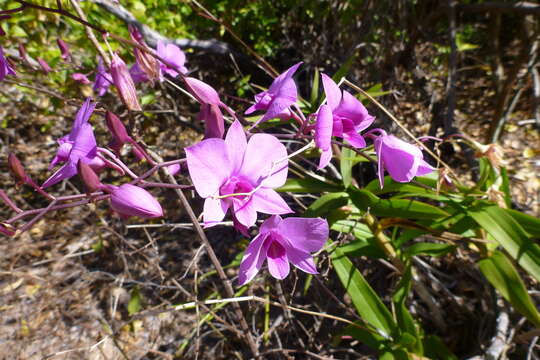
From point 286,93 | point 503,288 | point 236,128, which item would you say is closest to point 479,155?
point 503,288

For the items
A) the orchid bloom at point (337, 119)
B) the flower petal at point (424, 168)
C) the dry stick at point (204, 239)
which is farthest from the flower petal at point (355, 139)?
the dry stick at point (204, 239)

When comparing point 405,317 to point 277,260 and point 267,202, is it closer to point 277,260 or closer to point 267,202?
point 277,260

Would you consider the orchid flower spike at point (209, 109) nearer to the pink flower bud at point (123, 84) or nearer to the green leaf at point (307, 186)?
the pink flower bud at point (123, 84)

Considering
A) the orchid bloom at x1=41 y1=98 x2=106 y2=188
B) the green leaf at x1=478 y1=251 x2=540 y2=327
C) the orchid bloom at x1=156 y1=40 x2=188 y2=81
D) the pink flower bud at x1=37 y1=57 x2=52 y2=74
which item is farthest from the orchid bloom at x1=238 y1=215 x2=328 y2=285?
the pink flower bud at x1=37 y1=57 x2=52 y2=74

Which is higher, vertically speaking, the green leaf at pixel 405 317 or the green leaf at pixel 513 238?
the green leaf at pixel 513 238

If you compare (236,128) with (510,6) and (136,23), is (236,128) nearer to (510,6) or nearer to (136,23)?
(136,23)

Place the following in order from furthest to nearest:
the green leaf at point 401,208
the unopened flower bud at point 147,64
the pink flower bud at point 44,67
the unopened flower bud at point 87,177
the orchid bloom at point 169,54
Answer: the pink flower bud at point 44,67 < the green leaf at point 401,208 < the orchid bloom at point 169,54 < the unopened flower bud at point 147,64 < the unopened flower bud at point 87,177

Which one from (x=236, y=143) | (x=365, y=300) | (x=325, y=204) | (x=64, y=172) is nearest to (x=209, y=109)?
(x=236, y=143)
